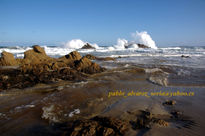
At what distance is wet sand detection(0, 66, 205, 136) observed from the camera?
202cm

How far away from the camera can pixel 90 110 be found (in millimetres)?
2678

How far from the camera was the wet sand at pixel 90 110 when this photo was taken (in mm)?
2016

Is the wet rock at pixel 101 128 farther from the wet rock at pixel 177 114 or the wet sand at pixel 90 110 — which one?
the wet rock at pixel 177 114

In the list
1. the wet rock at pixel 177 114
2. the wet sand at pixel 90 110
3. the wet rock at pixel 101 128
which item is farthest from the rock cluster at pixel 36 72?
the wet rock at pixel 177 114

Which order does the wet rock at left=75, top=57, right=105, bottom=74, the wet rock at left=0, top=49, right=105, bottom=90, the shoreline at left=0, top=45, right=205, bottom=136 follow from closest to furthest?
the shoreline at left=0, top=45, right=205, bottom=136 < the wet rock at left=0, top=49, right=105, bottom=90 < the wet rock at left=75, top=57, right=105, bottom=74

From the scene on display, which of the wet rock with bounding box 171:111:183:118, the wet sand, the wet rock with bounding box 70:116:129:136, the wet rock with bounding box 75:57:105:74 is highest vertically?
the wet rock with bounding box 75:57:105:74

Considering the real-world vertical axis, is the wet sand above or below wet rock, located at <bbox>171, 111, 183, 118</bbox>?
below

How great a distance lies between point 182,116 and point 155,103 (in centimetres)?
67

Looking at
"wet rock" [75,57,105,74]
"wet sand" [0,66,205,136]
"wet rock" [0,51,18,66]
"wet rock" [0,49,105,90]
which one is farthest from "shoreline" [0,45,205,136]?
"wet rock" [0,51,18,66]

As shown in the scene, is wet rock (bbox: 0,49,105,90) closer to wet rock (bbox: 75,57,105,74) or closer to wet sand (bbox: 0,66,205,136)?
wet rock (bbox: 75,57,105,74)

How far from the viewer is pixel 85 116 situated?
2449 mm

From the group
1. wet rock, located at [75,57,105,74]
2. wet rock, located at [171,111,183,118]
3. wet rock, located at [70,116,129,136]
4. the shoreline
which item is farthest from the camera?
wet rock, located at [75,57,105,74]

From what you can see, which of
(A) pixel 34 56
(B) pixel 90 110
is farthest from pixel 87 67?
(B) pixel 90 110

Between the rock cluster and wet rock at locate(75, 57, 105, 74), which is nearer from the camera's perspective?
the rock cluster
